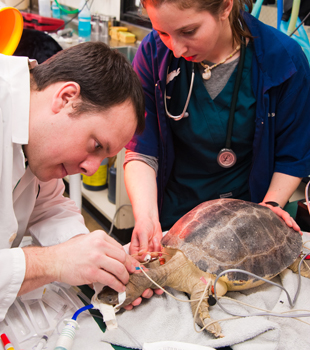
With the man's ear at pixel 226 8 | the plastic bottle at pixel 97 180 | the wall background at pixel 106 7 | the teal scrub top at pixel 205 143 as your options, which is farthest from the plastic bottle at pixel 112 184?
the man's ear at pixel 226 8

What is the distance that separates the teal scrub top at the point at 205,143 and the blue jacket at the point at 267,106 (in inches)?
1.9

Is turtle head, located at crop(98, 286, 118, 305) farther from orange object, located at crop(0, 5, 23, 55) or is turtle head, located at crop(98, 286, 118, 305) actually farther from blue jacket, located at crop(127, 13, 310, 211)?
orange object, located at crop(0, 5, 23, 55)

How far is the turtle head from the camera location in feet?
3.16

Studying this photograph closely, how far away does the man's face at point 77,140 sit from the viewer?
0.89 meters

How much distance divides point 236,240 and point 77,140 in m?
0.63

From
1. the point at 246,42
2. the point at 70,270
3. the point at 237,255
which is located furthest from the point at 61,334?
the point at 246,42

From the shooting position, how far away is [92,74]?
2.96 feet

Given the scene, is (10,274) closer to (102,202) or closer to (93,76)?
(93,76)

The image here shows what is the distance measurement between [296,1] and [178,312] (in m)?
1.51

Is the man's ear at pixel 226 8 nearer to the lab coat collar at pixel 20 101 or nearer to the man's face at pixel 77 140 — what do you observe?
the man's face at pixel 77 140

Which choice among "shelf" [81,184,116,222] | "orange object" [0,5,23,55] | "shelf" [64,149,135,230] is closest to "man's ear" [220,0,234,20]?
"orange object" [0,5,23,55]

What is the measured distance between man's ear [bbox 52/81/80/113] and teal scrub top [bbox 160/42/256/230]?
668 millimetres

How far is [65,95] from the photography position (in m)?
0.88

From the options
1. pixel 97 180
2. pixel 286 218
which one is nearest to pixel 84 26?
pixel 97 180
